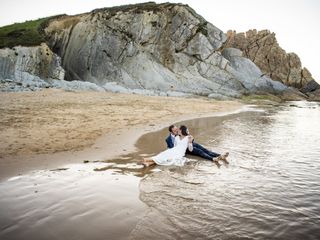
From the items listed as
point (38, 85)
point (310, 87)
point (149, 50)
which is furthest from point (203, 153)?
point (310, 87)

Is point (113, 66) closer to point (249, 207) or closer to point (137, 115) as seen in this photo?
point (137, 115)

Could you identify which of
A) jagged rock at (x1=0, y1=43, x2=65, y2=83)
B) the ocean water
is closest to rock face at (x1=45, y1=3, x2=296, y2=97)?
jagged rock at (x1=0, y1=43, x2=65, y2=83)

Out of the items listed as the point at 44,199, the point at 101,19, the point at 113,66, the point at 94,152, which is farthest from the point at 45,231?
the point at 101,19

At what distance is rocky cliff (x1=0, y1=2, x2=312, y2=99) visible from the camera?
4338 centimetres

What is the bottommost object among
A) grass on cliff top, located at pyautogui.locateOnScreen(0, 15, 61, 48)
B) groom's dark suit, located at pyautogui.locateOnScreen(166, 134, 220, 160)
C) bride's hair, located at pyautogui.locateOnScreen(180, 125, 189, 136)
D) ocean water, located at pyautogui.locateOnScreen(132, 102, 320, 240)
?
ocean water, located at pyautogui.locateOnScreen(132, 102, 320, 240)

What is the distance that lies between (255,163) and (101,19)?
139ft

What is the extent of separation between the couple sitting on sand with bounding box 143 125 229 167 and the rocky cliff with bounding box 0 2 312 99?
31001 mm

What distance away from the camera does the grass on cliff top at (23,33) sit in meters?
37.3

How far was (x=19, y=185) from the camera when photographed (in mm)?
6641

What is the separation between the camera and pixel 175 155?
9.67 m

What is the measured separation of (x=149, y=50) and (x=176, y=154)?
39085mm

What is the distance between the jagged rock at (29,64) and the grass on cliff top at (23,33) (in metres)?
1.38

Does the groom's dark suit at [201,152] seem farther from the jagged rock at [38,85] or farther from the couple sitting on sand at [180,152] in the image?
the jagged rock at [38,85]

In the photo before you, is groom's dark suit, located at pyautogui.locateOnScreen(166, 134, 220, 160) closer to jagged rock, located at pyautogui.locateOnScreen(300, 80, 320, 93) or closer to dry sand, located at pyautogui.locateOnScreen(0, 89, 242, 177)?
dry sand, located at pyautogui.locateOnScreen(0, 89, 242, 177)
